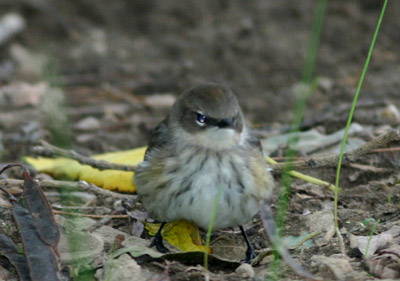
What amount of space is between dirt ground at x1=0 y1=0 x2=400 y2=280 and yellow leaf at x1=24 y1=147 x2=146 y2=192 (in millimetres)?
147

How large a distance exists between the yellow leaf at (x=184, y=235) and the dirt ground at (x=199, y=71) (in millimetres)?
331

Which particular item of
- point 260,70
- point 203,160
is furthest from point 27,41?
point 203,160

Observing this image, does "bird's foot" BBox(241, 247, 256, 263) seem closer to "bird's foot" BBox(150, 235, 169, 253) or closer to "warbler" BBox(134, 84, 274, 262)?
"warbler" BBox(134, 84, 274, 262)

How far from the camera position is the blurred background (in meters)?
6.67

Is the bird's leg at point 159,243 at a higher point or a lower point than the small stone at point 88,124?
higher

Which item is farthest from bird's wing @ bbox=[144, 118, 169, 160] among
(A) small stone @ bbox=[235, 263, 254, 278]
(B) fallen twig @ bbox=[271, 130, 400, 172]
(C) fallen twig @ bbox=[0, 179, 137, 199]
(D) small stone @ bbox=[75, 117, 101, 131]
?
(D) small stone @ bbox=[75, 117, 101, 131]

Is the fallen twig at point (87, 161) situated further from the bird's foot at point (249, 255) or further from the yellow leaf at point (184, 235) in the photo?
the bird's foot at point (249, 255)

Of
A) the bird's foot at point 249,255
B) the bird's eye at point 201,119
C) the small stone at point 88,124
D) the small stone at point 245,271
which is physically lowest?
the small stone at point 88,124

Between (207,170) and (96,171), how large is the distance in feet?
4.09

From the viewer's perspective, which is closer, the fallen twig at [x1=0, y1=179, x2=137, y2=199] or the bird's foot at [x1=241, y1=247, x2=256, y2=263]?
the bird's foot at [x1=241, y1=247, x2=256, y2=263]

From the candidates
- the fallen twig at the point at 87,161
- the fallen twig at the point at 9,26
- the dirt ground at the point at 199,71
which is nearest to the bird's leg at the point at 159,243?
the dirt ground at the point at 199,71

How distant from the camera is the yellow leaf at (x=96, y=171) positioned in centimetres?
483

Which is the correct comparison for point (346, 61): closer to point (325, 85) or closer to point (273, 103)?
point (325, 85)

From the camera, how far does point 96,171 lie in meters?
4.90
